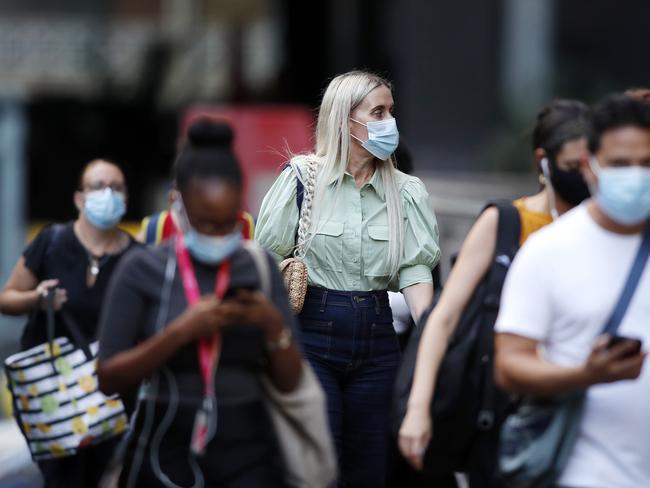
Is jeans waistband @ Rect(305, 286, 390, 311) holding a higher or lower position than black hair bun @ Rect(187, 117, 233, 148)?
lower

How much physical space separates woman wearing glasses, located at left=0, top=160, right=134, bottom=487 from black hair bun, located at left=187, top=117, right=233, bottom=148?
2.51 meters

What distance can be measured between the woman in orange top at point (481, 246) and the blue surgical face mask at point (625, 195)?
29cm

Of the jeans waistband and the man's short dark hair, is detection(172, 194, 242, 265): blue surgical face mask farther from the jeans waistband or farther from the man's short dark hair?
the jeans waistband

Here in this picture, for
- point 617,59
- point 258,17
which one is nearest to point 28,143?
point 258,17

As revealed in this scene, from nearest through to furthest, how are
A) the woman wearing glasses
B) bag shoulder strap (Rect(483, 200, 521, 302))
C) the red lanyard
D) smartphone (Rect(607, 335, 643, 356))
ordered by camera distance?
smartphone (Rect(607, 335, 643, 356))
the red lanyard
bag shoulder strap (Rect(483, 200, 521, 302))
the woman wearing glasses

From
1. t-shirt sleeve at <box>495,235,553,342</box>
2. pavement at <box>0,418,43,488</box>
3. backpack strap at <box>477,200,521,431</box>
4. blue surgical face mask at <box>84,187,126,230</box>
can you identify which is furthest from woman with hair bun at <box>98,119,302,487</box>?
pavement at <box>0,418,43,488</box>

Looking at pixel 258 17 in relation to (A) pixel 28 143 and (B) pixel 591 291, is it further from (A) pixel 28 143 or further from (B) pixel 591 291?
(B) pixel 591 291

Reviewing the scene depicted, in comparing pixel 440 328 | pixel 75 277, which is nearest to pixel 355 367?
pixel 440 328

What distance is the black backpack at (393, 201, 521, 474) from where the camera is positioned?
4.43 meters

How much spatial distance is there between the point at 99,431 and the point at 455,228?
728cm

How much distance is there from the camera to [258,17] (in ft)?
108

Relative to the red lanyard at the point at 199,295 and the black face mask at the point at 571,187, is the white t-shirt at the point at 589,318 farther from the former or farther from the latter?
the black face mask at the point at 571,187

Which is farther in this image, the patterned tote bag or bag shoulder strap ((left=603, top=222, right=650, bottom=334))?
the patterned tote bag

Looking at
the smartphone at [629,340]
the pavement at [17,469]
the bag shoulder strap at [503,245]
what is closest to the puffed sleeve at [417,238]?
the bag shoulder strap at [503,245]
